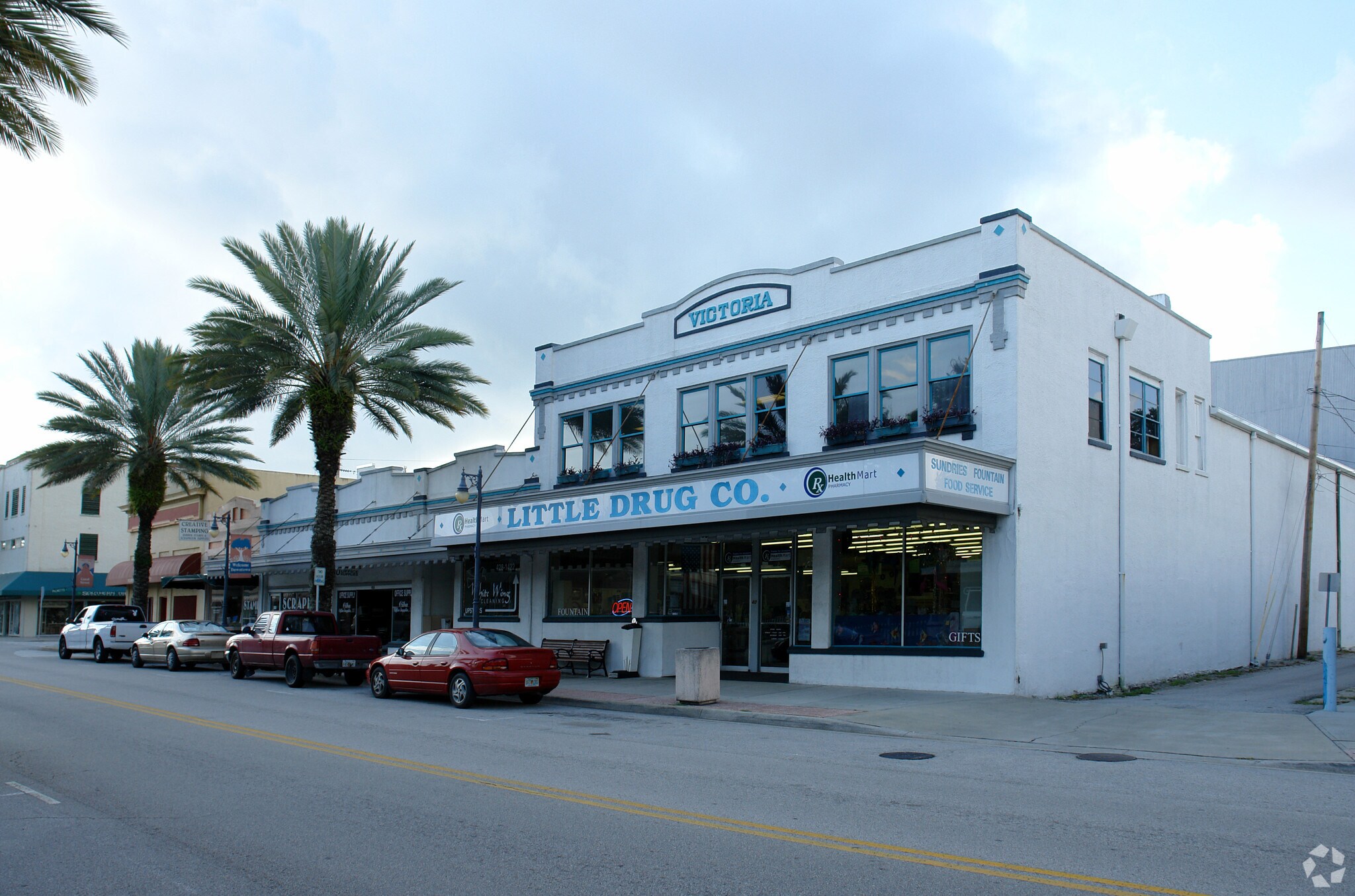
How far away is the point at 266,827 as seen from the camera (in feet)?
27.3

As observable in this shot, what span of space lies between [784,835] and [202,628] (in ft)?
87.5

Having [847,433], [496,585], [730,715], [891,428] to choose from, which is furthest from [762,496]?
[496,585]

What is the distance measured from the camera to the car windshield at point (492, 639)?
19219 mm

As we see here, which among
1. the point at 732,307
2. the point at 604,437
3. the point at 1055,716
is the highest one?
the point at 732,307

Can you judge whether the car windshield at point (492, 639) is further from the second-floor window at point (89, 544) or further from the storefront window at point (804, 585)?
the second-floor window at point (89, 544)

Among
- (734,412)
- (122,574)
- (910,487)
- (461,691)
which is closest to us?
(910,487)

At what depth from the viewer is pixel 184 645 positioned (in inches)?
1163

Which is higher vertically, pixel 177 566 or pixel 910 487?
pixel 910 487

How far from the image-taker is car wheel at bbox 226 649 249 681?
26031 mm

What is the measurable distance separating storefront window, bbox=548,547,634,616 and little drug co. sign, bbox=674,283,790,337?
5.74 m

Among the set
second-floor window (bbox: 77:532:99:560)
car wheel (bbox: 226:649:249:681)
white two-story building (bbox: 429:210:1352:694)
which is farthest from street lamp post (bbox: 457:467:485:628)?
second-floor window (bbox: 77:532:99:560)

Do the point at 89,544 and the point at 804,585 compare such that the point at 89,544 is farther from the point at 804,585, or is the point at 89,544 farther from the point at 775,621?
the point at 804,585

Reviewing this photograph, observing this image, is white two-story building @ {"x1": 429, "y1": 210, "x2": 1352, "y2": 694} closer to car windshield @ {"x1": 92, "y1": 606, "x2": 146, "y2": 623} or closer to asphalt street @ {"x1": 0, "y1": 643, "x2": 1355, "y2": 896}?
asphalt street @ {"x1": 0, "y1": 643, "x2": 1355, "y2": 896}

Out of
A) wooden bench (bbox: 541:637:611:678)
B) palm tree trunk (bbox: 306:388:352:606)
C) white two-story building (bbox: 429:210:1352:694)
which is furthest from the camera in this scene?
palm tree trunk (bbox: 306:388:352:606)
